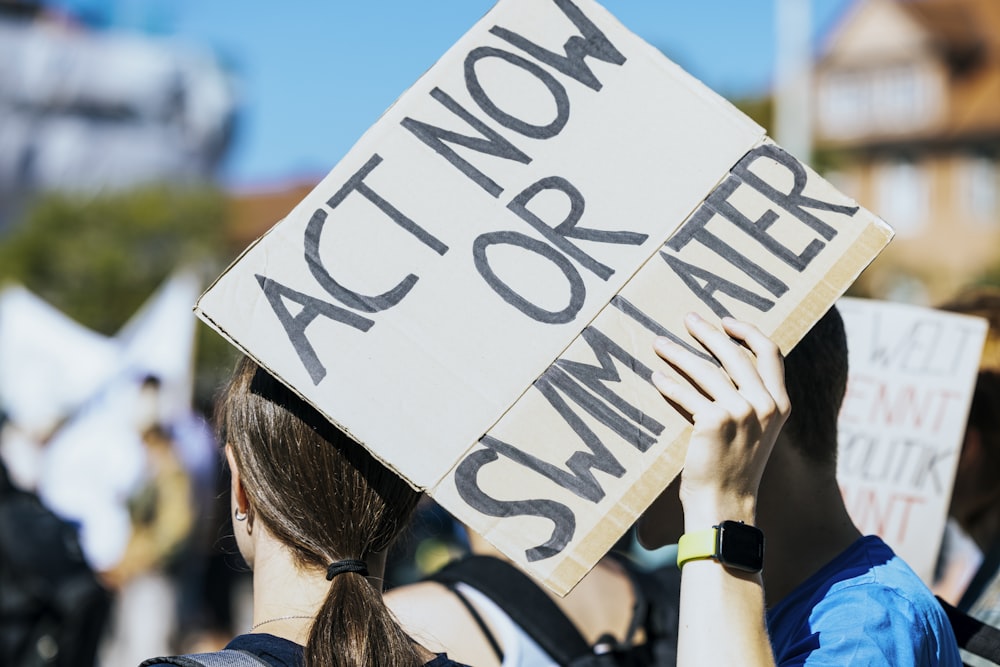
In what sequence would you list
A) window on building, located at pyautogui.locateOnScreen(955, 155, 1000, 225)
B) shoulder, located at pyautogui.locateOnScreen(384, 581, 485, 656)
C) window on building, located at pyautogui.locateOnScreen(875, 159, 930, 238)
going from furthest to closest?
window on building, located at pyautogui.locateOnScreen(875, 159, 930, 238) → window on building, located at pyautogui.locateOnScreen(955, 155, 1000, 225) → shoulder, located at pyautogui.locateOnScreen(384, 581, 485, 656)

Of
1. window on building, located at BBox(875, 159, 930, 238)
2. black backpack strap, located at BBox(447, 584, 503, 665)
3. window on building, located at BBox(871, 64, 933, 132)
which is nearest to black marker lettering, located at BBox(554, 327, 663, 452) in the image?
black backpack strap, located at BBox(447, 584, 503, 665)

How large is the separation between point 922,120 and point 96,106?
137 ft

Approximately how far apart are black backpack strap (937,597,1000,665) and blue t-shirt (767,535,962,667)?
233 millimetres

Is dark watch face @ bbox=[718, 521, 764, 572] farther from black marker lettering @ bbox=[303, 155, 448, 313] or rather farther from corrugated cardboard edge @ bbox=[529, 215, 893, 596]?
black marker lettering @ bbox=[303, 155, 448, 313]

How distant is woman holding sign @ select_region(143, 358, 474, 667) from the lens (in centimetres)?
179

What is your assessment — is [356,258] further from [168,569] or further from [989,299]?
[168,569]

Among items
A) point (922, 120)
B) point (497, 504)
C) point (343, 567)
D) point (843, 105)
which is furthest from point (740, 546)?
point (843, 105)

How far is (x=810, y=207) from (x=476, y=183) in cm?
52

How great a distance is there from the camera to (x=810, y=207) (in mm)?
1869

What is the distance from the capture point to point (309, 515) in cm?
183

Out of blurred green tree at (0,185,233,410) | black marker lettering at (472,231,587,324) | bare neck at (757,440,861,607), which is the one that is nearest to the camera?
black marker lettering at (472,231,587,324)

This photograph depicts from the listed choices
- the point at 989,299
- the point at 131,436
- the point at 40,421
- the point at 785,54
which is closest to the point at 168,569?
the point at 131,436

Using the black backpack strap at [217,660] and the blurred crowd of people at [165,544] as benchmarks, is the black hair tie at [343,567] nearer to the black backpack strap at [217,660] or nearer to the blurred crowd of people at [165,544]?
the black backpack strap at [217,660]

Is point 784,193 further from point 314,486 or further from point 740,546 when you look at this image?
point 314,486
